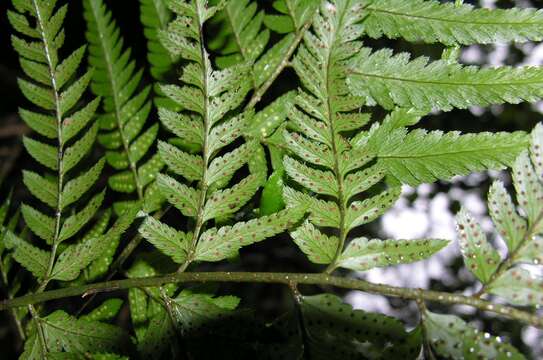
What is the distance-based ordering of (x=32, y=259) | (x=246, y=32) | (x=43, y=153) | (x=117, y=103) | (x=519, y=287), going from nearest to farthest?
(x=519, y=287) < (x=32, y=259) < (x=43, y=153) < (x=246, y=32) < (x=117, y=103)

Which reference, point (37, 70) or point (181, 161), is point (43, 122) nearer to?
point (37, 70)

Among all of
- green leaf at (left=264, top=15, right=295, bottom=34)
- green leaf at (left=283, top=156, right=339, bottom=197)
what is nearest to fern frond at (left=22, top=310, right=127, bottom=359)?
green leaf at (left=283, top=156, right=339, bottom=197)

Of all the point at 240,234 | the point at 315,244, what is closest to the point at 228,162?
the point at 240,234

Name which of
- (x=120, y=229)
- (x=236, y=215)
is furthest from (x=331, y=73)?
(x=120, y=229)

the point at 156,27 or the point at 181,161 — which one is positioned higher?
the point at 156,27

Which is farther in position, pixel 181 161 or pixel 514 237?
pixel 181 161

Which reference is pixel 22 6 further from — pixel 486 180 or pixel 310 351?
pixel 486 180

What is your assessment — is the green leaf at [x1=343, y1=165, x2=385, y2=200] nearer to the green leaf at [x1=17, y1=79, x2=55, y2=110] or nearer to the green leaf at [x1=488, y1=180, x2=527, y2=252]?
the green leaf at [x1=488, y1=180, x2=527, y2=252]
